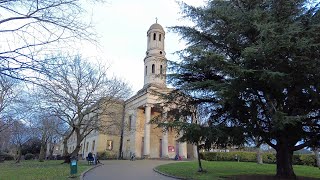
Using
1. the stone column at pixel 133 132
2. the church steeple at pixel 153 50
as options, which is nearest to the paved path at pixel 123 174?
the stone column at pixel 133 132

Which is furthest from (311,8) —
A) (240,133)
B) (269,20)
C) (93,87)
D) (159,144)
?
(159,144)

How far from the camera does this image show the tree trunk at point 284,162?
15.1 metres

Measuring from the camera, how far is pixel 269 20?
14.1 meters

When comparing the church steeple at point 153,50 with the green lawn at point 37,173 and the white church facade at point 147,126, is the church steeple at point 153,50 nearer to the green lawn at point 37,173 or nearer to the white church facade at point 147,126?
the white church facade at point 147,126

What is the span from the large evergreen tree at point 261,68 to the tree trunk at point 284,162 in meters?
0.05

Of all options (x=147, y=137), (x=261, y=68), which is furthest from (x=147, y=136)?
(x=261, y=68)

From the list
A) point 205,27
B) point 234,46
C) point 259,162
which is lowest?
point 259,162

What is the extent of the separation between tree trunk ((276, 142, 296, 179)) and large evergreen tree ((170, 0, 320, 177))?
0.05m

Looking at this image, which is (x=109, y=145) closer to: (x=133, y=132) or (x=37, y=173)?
(x=133, y=132)

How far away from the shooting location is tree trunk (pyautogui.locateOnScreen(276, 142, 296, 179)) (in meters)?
15.1

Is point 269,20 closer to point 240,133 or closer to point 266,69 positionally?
point 266,69

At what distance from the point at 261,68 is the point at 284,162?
5253 mm

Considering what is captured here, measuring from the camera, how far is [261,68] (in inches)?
533

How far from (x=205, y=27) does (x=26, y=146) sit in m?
54.7
